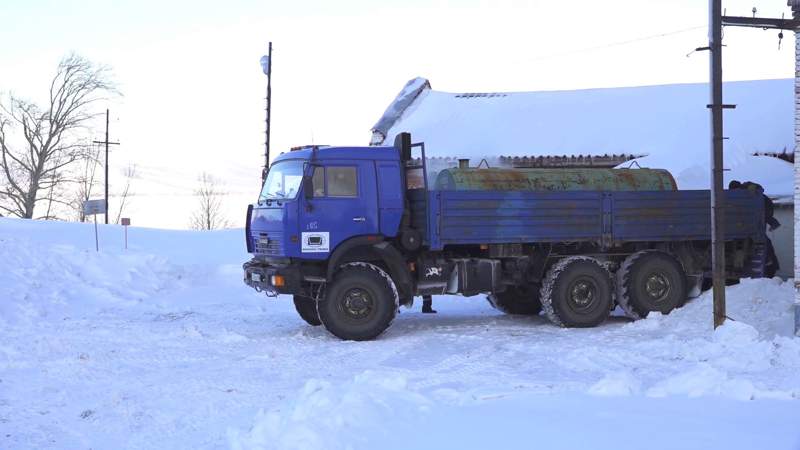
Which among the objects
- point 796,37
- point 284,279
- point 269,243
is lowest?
point 284,279

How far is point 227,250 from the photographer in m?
29.0

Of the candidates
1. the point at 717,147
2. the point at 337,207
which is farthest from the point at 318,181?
the point at 717,147

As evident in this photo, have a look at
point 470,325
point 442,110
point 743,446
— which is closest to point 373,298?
point 470,325

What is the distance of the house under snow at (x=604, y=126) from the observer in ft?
83.7

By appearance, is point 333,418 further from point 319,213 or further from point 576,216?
point 576,216

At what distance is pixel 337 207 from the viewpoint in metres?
13.3

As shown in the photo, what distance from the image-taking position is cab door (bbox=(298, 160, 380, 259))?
13.1 m

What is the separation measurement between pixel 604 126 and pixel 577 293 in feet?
55.2

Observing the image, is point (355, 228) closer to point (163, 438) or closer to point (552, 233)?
point (552, 233)

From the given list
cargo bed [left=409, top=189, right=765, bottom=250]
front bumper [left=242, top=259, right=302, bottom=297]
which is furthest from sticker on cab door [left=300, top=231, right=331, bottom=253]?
cargo bed [left=409, top=189, right=765, bottom=250]

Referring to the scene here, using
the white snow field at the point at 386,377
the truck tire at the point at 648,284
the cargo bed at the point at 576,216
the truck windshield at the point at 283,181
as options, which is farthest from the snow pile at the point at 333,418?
the truck tire at the point at 648,284

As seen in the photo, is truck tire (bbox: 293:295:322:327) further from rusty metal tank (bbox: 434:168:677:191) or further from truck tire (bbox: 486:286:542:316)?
truck tire (bbox: 486:286:542:316)

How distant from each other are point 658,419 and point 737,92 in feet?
85.0

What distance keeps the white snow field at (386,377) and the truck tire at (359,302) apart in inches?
9.6
